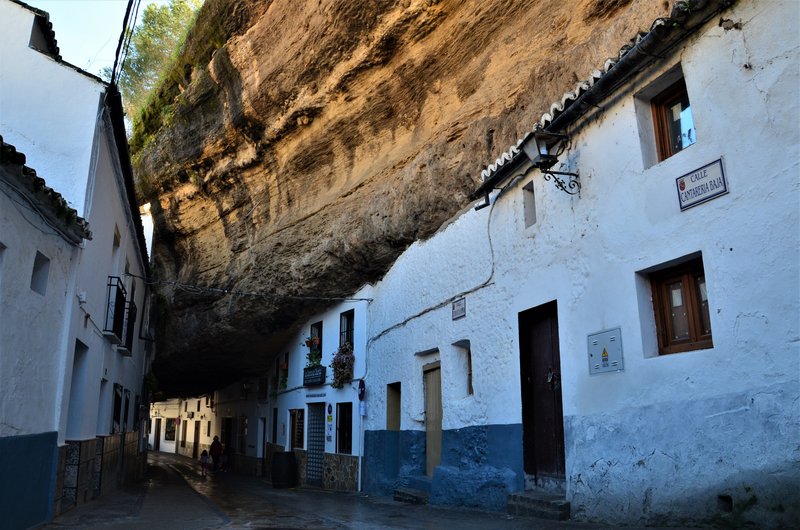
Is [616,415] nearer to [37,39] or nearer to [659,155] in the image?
[659,155]

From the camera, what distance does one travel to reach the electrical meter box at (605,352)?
6.29m

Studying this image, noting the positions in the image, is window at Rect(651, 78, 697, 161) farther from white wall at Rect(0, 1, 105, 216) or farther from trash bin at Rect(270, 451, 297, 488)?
trash bin at Rect(270, 451, 297, 488)

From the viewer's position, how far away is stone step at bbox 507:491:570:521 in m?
6.66

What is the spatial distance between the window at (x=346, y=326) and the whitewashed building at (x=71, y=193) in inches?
214

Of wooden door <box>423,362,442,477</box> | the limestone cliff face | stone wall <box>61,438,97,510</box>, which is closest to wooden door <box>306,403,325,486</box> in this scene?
the limestone cliff face

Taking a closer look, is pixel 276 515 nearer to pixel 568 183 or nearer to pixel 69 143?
pixel 69 143

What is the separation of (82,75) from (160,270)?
14.6m

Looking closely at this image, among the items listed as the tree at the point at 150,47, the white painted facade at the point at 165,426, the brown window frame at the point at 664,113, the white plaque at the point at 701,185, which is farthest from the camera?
the white painted facade at the point at 165,426

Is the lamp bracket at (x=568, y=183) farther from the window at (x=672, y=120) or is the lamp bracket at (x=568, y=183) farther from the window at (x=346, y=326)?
the window at (x=346, y=326)

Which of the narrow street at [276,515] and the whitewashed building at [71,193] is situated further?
the whitewashed building at [71,193]

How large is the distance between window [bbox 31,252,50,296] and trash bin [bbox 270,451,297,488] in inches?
428

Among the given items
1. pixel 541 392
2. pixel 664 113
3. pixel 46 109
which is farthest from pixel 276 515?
pixel 664 113

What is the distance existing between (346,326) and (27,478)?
921 centimetres

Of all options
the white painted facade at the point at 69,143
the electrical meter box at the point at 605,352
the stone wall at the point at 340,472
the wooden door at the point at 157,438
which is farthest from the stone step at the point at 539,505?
the wooden door at the point at 157,438
